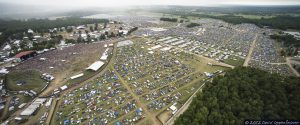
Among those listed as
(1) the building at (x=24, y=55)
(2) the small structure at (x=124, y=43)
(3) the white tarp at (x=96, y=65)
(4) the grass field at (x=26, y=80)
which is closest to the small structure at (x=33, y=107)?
(4) the grass field at (x=26, y=80)

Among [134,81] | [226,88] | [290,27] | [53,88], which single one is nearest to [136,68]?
[134,81]

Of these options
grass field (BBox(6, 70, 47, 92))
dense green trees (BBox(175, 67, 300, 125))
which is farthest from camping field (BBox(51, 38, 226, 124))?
grass field (BBox(6, 70, 47, 92))

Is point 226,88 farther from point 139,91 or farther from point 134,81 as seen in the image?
point 134,81

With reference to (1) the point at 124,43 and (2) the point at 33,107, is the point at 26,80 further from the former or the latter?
(1) the point at 124,43

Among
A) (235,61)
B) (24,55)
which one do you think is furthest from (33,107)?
(235,61)

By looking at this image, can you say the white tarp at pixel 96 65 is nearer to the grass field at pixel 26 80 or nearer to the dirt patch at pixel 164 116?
the grass field at pixel 26 80

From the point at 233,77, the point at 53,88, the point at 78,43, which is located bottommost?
the point at 53,88
